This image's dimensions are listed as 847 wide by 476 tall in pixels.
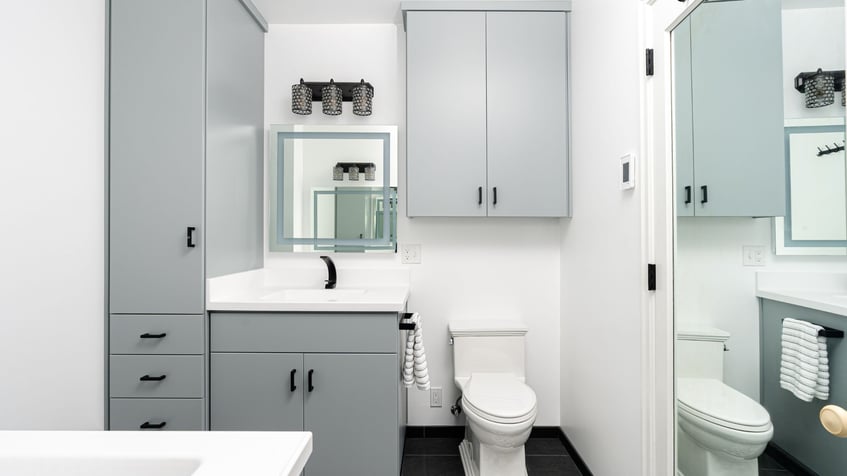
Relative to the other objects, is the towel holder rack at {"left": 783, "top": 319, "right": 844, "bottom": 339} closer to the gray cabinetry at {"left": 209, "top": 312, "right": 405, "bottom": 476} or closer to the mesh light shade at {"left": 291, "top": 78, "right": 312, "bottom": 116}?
the gray cabinetry at {"left": 209, "top": 312, "right": 405, "bottom": 476}

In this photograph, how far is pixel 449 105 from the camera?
2.16 metres

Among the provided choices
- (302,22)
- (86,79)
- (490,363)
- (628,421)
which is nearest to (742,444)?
(628,421)

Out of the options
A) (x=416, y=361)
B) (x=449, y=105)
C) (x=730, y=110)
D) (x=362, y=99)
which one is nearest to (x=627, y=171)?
(x=730, y=110)

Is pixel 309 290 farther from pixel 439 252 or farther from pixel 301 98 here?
pixel 301 98

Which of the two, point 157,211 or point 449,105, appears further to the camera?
point 449,105

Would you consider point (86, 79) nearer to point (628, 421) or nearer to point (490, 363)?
point (490, 363)

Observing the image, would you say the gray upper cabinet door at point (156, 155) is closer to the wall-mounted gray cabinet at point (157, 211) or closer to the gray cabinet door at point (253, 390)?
the wall-mounted gray cabinet at point (157, 211)

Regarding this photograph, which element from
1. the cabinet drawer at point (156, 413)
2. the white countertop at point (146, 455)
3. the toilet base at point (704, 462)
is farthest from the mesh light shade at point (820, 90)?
the cabinet drawer at point (156, 413)

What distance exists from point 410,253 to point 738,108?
1.67m

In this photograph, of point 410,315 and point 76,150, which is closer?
point 76,150

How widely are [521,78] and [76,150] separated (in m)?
2.08

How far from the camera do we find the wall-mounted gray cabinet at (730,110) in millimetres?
909

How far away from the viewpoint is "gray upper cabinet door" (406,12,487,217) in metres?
2.15

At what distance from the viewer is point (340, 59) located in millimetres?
2367
